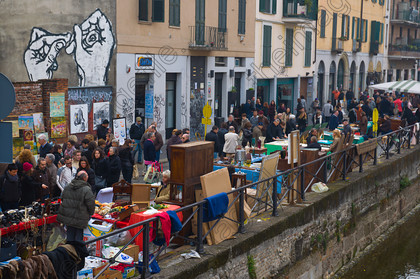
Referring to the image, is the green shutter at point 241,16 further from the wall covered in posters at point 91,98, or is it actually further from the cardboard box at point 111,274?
the cardboard box at point 111,274

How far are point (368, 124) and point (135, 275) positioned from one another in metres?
18.3

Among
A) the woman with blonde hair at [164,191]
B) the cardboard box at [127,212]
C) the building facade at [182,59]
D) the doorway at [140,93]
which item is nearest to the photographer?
the cardboard box at [127,212]

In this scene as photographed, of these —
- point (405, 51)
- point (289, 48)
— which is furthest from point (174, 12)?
point (405, 51)

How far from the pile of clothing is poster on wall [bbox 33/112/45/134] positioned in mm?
10554

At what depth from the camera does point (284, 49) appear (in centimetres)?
3294

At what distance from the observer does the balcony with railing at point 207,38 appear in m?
24.3

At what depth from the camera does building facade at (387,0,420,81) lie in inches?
2051

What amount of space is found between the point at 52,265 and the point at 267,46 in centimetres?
2543

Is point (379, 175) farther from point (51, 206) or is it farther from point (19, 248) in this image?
point (19, 248)

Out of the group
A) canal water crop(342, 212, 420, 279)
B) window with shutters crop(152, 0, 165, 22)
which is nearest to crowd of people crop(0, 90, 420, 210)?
canal water crop(342, 212, 420, 279)

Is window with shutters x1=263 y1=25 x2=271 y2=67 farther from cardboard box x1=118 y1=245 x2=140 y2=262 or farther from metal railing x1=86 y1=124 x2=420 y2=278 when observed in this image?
cardboard box x1=118 y1=245 x2=140 y2=262

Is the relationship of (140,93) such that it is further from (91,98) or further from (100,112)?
(91,98)

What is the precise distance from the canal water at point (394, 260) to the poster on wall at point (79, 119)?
9.30 metres


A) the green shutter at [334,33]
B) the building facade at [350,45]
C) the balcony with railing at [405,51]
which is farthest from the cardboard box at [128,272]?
the balcony with railing at [405,51]
